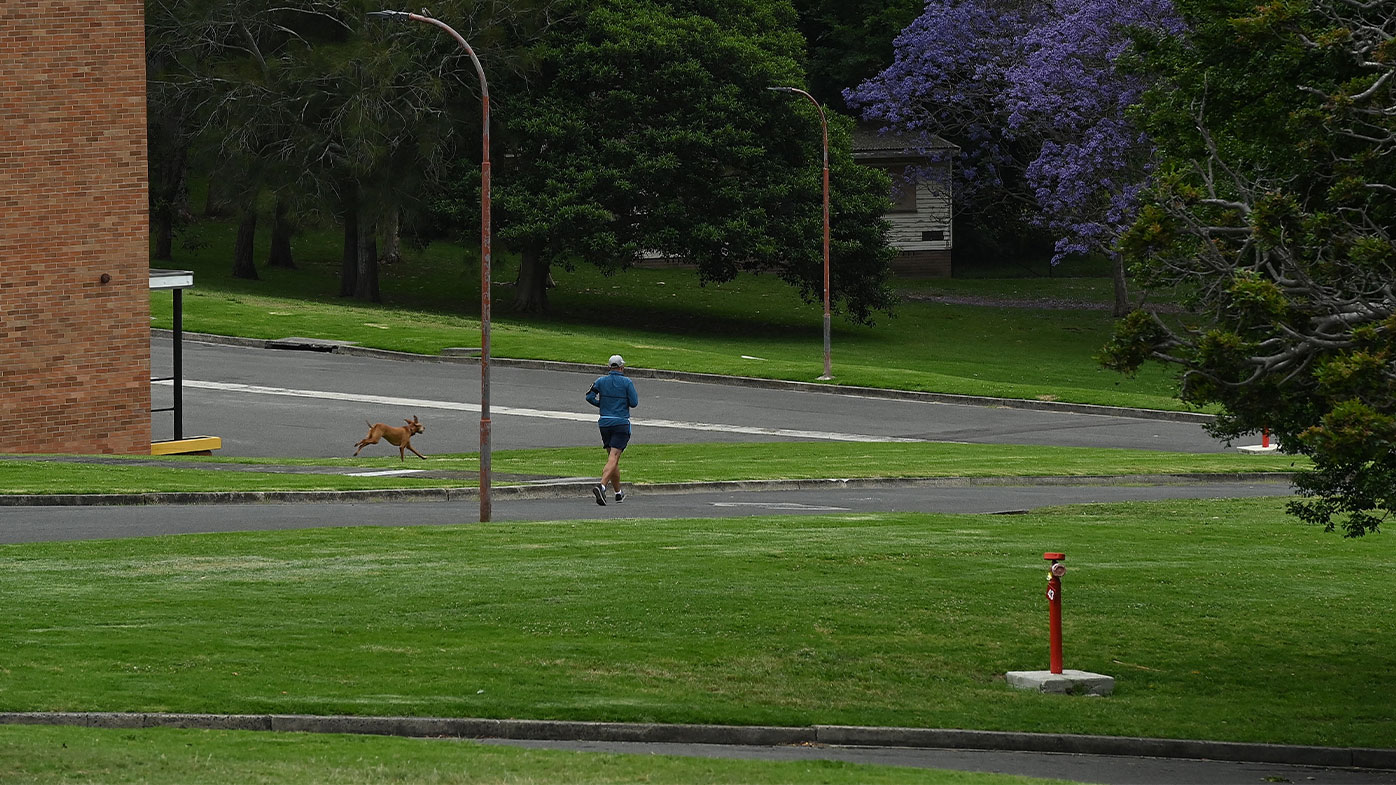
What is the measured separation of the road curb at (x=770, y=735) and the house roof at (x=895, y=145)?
51820mm

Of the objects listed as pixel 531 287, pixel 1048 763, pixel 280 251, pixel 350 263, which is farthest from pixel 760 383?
pixel 280 251

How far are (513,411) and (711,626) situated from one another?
19873 mm

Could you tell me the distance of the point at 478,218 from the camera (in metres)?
48.5

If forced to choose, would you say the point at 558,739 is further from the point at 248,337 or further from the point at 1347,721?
the point at 248,337

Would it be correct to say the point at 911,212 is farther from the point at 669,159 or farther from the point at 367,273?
the point at 367,273

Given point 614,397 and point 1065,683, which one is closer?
point 1065,683

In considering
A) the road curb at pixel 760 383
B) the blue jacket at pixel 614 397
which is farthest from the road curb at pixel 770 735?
the road curb at pixel 760 383

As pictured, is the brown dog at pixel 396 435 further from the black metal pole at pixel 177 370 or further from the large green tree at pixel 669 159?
the large green tree at pixel 669 159

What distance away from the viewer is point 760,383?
38.0 metres

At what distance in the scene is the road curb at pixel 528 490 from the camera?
20.3 m

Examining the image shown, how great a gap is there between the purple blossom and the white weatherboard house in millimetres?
1784

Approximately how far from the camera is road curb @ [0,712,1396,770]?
1056 cm

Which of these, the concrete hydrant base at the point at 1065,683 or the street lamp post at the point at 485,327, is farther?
the street lamp post at the point at 485,327

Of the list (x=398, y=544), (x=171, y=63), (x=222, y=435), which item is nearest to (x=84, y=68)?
(x=222, y=435)
